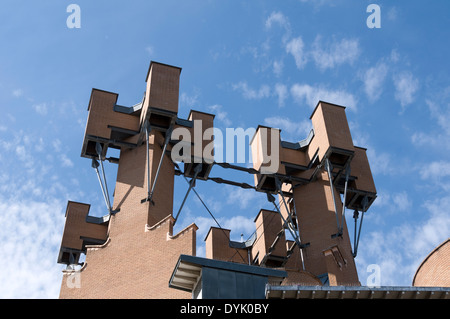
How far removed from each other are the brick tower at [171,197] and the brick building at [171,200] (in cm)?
6

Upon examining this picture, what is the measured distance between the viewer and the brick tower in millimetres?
27828

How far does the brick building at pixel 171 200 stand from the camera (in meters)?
27.8

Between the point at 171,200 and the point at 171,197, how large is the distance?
183mm

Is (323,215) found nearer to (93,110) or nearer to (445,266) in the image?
(445,266)

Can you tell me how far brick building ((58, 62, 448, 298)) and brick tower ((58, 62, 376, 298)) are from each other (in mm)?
59

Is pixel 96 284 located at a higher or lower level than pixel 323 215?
lower

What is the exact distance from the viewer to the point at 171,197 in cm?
3189

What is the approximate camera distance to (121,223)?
2989cm
